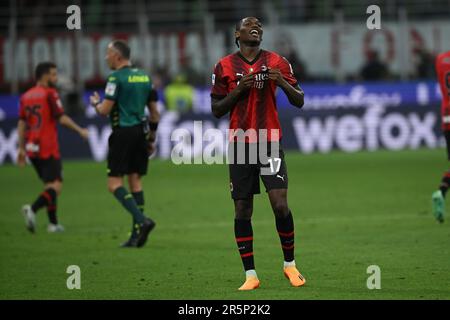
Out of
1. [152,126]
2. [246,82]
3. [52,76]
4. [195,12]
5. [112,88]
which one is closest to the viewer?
[246,82]

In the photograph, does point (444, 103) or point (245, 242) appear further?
point (444, 103)

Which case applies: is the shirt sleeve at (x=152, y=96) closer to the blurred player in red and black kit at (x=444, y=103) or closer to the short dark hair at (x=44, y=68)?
the short dark hair at (x=44, y=68)

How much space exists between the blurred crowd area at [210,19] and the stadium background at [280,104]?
1.6 inches

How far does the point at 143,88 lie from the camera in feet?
44.1

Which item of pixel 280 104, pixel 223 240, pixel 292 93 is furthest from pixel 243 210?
pixel 280 104

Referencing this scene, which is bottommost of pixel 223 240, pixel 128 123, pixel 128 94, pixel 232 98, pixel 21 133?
pixel 223 240

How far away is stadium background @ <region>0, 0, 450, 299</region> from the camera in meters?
17.0

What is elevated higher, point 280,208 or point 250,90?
point 250,90

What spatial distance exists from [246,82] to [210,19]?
21.2 metres

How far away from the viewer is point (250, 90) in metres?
9.67

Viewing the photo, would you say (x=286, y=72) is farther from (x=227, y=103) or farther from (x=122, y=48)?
(x=122, y=48)

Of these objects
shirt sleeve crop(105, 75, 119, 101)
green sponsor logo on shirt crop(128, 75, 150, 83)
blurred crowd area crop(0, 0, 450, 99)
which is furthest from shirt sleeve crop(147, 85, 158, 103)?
blurred crowd area crop(0, 0, 450, 99)

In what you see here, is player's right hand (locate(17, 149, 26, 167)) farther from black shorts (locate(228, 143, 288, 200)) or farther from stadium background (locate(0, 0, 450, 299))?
black shorts (locate(228, 143, 288, 200))

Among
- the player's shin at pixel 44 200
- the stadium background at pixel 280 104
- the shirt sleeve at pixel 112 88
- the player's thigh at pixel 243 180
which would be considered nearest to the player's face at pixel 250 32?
the player's thigh at pixel 243 180
